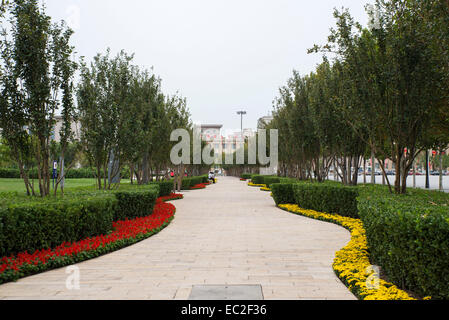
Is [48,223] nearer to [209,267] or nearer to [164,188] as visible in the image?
[209,267]

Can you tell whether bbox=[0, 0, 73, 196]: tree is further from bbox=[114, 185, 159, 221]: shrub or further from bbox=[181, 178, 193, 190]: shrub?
bbox=[181, 178, 193, 190]: shrub

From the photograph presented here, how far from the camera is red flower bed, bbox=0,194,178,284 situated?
541 cm

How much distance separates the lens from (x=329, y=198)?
486 inches

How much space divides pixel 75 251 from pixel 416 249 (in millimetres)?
5156

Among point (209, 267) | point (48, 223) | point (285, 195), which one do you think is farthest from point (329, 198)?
point (48, 223)

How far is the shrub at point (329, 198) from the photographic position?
11.2 m

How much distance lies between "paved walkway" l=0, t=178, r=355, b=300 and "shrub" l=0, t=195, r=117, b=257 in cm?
71

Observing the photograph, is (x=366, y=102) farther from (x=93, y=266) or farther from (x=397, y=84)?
(x=93, y=266)

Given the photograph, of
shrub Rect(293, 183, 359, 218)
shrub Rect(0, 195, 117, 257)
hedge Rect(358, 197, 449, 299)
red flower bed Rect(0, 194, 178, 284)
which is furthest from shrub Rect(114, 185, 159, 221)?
hedge Rect(358, 197, 449, 299)

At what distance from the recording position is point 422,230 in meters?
4.01

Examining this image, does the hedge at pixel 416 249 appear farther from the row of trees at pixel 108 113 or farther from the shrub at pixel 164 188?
the shrub at pixel 164 188

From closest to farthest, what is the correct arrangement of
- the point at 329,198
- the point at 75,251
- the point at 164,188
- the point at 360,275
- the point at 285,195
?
the point at 360,275 < the point at 75,251 < the point at 329,198 < the point at 285,195 < the point at 164,188

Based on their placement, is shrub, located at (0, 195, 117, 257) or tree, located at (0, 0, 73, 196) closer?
shrub, located at (0, 195, 117, 257)
